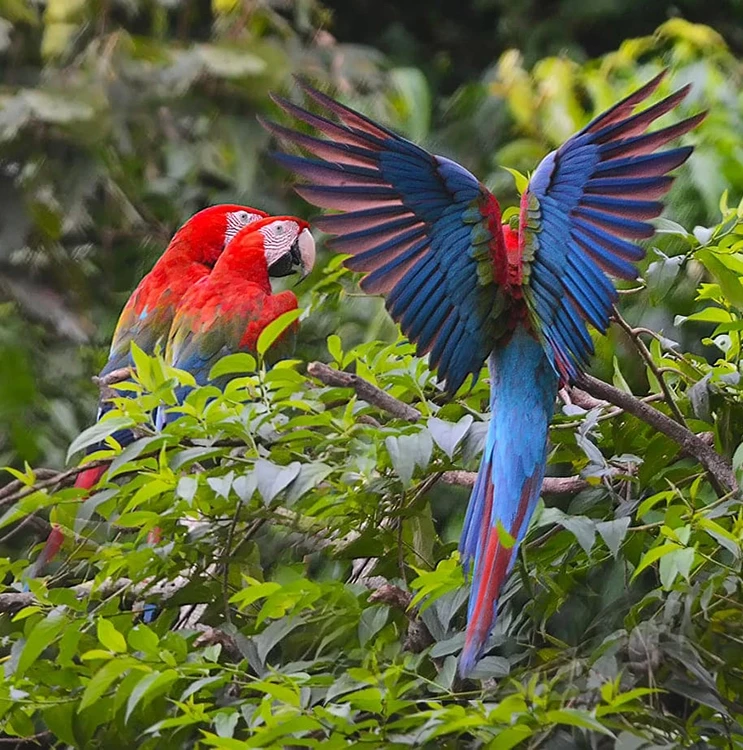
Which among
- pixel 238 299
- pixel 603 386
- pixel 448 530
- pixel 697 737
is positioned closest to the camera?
pixel 697 737

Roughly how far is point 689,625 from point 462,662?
131mm

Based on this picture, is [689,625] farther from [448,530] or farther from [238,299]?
[238,299]

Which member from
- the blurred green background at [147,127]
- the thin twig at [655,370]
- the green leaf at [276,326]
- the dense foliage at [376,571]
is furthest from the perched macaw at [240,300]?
the thin twig at [655,370]

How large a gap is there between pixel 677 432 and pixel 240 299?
0.83 metres

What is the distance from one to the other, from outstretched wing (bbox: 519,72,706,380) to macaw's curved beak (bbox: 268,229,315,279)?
79 centimetres

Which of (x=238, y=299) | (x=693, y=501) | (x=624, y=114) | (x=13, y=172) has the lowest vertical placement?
(x=693, y=501)

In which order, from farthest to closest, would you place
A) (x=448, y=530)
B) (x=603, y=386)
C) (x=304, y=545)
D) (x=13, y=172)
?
(x=13, y=172), (x=448, y=530), (x=304, y=545), (x=603, y=386)

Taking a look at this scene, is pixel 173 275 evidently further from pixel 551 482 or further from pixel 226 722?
pixel 226 722

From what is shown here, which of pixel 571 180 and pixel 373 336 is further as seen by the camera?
pixel 373 336

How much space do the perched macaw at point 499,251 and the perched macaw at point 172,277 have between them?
72cm

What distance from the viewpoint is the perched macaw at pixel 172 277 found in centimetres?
157

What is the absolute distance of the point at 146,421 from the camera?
806 millimetres

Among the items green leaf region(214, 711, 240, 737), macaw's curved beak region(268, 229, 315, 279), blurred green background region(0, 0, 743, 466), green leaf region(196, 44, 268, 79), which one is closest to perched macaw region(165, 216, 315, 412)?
macaw's curved beak region(268, 229, 315, 279)

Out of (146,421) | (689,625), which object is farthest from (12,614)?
(689,625)
